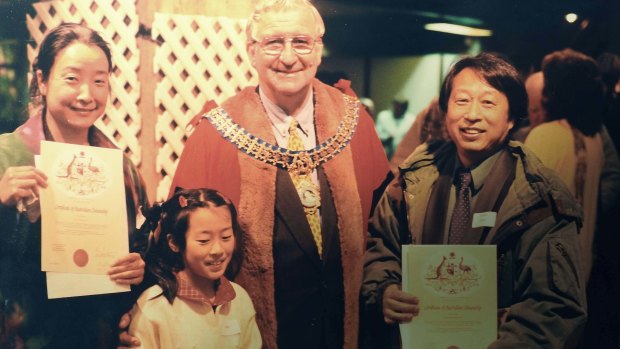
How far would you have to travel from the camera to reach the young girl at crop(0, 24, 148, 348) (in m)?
2.87

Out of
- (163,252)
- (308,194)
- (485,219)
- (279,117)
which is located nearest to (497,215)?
(485,219)

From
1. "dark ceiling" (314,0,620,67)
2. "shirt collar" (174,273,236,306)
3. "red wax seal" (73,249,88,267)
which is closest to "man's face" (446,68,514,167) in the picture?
"dark ceiling" (314,0,620,67)

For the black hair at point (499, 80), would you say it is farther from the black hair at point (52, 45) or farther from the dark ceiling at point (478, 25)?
the black hair at point (52, 45)

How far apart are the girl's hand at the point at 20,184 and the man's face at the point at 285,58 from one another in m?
0.96

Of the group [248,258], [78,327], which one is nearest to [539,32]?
[248,258]

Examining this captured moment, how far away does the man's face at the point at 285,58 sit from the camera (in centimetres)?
296

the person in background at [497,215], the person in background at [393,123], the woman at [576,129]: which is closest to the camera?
the person in background at [497,215]

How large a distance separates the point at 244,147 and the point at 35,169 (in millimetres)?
818

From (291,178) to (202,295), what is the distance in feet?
1.93

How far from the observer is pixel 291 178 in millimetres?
2998

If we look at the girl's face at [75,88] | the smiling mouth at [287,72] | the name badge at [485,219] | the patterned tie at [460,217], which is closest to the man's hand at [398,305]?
the patterned tie at [460,217]

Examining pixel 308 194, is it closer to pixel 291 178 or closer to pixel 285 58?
pixel 291 178

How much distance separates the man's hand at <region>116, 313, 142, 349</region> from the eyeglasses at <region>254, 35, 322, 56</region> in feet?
3.95

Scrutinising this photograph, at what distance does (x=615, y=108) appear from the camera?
336 centimetres
